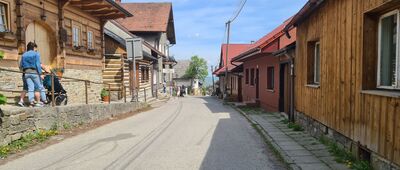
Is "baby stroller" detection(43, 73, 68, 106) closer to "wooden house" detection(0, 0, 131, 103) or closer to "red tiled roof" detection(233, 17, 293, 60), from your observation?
"wooden house" detection(0, 0, 131, 103)

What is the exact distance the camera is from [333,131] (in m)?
6.96

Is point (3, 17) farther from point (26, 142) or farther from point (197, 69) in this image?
point (197, 69)

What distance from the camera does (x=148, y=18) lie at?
1435 inches

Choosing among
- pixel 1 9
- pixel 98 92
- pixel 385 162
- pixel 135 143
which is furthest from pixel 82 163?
pixel 98 92

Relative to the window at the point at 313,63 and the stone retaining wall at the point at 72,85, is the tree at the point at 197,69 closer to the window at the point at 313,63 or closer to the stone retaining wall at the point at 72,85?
the stone retaining wall at the point at 72,85

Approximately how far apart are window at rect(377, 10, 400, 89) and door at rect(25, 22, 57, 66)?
9858 mm

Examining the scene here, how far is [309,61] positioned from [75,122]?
6.90m

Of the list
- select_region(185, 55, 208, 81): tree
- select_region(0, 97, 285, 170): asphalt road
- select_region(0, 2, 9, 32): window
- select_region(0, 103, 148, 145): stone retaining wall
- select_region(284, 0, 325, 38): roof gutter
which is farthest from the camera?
select_region(185, 55, 208, 81): tree

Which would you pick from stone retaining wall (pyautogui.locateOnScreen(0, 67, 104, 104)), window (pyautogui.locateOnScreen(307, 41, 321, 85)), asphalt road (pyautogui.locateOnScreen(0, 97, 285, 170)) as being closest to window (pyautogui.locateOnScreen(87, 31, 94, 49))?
stone retaining wall (pyautogui.locateOnScreen(0, 67, 104, 104))

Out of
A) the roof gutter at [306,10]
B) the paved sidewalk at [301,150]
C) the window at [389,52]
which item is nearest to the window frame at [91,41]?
the paved sidewalk at [301,150]

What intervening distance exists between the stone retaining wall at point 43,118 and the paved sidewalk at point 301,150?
550 centimetres

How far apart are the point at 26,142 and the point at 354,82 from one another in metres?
6.66

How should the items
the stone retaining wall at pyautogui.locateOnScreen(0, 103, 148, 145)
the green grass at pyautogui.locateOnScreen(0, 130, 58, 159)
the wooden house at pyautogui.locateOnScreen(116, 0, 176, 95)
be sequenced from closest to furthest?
the green grass at pyautogui.locateOnScreen(0, 130, 58, 159) < the stone retaining wall at pyautogui.locateOnScreen(0, 103, 148, 145) < the wooden house at pyautogui.locateOnScreen(116, 0, 176, 95)

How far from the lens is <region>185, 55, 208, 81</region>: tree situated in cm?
6344
